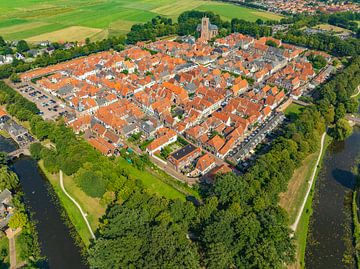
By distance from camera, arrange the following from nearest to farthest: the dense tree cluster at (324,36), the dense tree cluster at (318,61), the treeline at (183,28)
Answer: the dense tree cluster at (318,61)
the dense tree cluster at (324,36)
the treeline at (183,28)

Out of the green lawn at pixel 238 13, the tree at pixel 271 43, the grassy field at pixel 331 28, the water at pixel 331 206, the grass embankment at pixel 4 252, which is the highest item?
the green lawn at pixel 238 13

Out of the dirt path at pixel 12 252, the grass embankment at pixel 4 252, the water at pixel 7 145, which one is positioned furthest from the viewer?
the water at pixel 7 145

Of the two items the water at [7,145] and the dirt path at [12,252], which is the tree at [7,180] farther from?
the water at [7,145]

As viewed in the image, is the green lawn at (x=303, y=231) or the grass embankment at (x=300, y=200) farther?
the grass embankment at (x=300, y=200)

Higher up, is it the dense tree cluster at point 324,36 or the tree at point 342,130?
the dense tree cluster at point 324,36

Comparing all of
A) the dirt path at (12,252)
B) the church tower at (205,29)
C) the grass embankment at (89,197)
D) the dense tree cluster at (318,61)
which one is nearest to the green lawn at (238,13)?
the church tower at (205,29)

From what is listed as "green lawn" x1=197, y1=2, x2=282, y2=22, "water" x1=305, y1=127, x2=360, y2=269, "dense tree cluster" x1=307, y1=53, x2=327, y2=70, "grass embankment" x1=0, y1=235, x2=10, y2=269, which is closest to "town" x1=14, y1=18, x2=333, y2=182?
"dense tree cluster" x1=307, y1=53, x2=327, y2=70

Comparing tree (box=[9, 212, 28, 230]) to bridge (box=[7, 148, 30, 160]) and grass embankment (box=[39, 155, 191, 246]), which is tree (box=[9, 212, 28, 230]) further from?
bridge (box=[7, 148, 30, 160])
